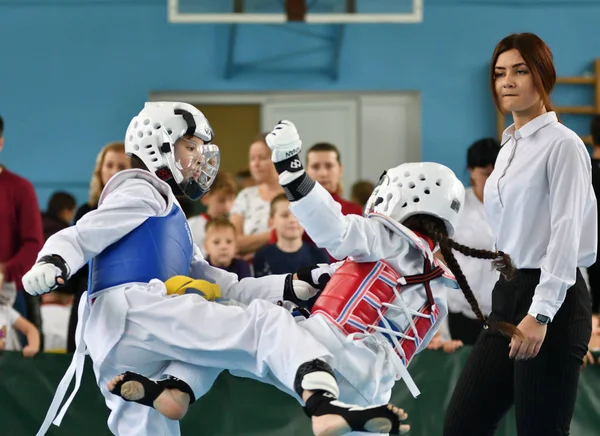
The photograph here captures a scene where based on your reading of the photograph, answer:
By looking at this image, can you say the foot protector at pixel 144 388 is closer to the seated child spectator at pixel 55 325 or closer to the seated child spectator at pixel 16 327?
the seated child spectator at pixel 16 327

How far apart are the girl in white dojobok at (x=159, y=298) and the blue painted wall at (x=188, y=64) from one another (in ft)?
24.6

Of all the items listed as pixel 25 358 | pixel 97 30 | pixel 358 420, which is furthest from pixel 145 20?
pixel 358 420

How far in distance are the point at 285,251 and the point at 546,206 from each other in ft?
8.85

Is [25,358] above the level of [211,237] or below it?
below

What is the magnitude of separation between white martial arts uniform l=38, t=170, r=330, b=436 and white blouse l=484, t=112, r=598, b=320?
0.89 meters

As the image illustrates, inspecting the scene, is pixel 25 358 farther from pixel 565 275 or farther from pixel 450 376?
pixel 565 275

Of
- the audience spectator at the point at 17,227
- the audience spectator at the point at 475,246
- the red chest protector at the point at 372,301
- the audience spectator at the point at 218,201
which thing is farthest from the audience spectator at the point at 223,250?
the red chest protector at the point at 372,301

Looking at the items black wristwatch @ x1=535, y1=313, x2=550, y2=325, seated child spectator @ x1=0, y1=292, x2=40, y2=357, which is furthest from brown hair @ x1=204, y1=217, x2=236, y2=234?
black wristwatch @ x1=535, y1=313, x2=550, y2=325

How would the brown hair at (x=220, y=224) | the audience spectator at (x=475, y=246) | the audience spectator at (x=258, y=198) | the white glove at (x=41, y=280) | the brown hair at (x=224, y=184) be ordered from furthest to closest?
the brown hair at (x=224, y=184)
the audience spectator at (x=258, y=198)
the brown hair at (x=220, y=224)
the audience spectator at (x=475, y=246)
the white glove at (x=41, y=280)

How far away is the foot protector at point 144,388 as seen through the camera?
11.6 ft

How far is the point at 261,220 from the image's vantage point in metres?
6.94

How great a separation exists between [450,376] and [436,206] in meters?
2.12

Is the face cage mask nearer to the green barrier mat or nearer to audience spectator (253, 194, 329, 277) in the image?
the green barrier mat

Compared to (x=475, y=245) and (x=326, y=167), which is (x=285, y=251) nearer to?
(x=326, y=167)
